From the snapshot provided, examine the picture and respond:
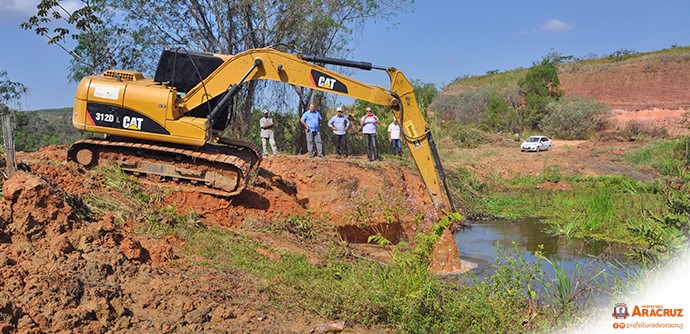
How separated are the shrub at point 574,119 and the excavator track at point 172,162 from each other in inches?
1473

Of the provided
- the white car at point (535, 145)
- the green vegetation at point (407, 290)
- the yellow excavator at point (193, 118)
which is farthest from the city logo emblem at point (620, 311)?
the white car at point (535, 145)

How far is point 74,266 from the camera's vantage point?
283 inches

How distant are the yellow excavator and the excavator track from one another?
2 centimetres

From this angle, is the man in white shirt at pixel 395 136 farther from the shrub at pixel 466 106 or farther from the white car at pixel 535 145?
the shrub at pixel 466 106

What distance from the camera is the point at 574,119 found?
152ft

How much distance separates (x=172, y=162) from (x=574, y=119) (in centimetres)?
3850

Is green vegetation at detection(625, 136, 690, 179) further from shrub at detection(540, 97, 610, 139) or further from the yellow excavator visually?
the yellow excavator

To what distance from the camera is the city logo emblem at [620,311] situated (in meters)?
6.84

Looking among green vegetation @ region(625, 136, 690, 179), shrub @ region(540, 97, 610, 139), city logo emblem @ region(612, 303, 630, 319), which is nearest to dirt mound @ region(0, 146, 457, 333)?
city logo emblem @ region(612, 303, 630, 319)

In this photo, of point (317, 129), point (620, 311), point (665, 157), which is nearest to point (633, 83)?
point (665, 157)

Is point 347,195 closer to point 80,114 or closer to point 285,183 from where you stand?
point 285,183

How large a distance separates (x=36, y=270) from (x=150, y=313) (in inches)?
47.0

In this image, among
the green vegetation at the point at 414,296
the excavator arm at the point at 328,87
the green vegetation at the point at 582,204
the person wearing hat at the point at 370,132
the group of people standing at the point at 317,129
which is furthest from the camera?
the person wearing hat at the point at 370,132

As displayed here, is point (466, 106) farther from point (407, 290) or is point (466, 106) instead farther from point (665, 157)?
point (407, 290)
